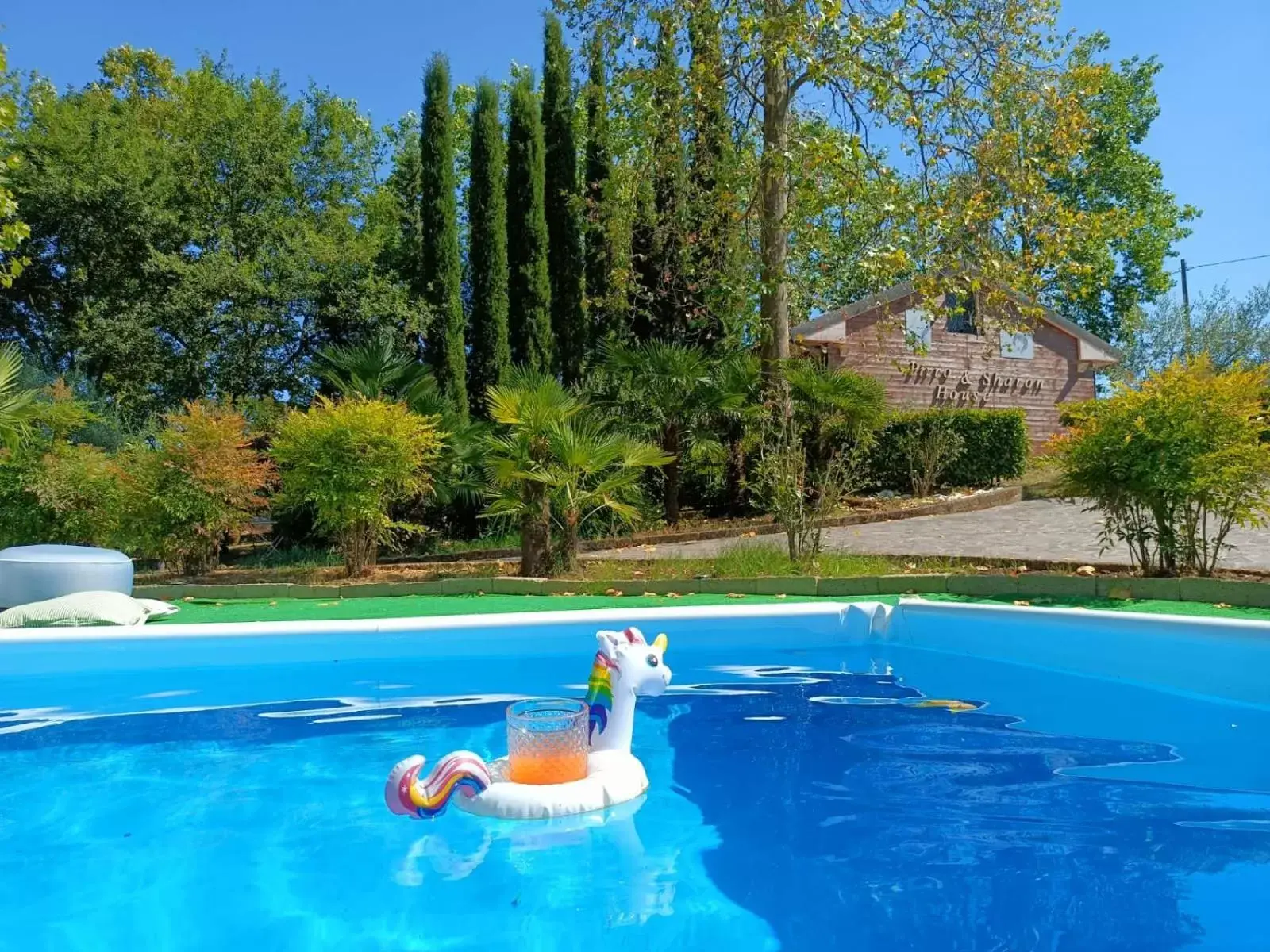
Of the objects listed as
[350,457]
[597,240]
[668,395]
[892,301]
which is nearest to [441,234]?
[597,240]

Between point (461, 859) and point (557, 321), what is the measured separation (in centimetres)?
1531

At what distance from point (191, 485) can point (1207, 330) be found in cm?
3262

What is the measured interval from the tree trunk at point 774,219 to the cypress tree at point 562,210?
436cm

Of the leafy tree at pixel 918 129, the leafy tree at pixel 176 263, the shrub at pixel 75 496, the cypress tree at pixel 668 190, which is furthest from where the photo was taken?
the leafy tree at pixel 176 263

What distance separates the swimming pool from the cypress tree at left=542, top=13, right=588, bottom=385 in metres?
11.4

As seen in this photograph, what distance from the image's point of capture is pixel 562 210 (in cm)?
1858

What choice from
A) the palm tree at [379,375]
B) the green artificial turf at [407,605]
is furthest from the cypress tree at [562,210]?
the green artificial turf at [407,605]

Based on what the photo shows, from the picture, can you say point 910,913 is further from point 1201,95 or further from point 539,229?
point 1201,95

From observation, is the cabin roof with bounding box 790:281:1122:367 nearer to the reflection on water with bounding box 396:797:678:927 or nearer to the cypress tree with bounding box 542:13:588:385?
the cypress tree with bounding box 542:13:588:385

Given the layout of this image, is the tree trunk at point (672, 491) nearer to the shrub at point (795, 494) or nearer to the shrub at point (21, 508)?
the shrub at point (795, 494)

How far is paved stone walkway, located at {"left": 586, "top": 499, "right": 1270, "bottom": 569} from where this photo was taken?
10.3m

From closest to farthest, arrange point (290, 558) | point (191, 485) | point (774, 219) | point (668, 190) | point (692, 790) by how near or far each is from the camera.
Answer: point (692, 790), point (191, 485), point (290, 558), point (774, 219), point (668, 190)

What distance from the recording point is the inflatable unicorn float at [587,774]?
360 centimetres

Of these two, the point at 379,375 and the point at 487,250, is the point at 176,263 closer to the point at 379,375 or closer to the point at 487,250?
the point at 487,250
